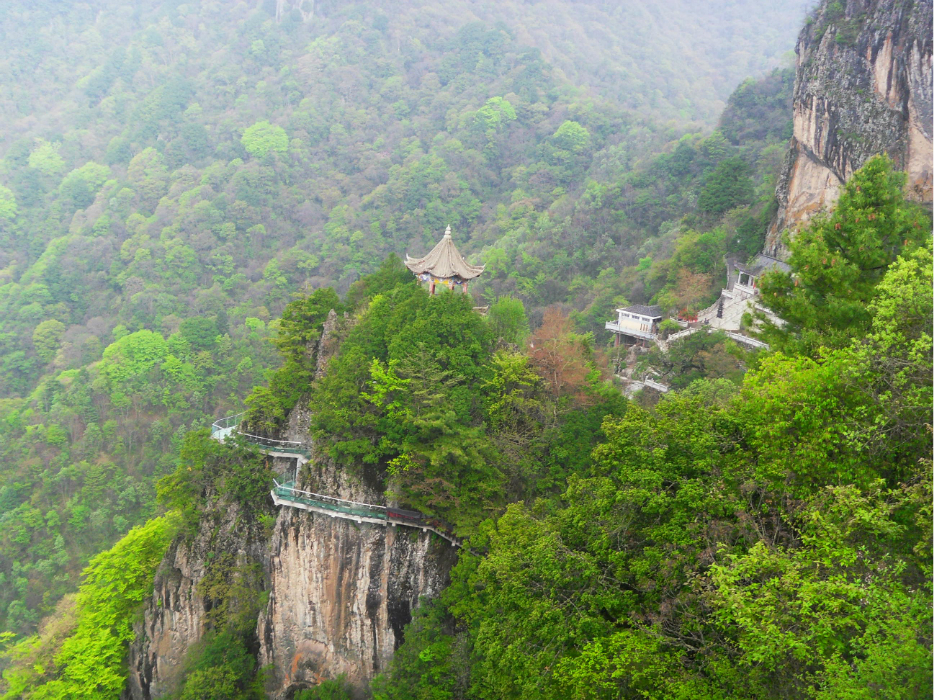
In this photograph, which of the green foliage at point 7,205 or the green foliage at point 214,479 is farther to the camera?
the green foliage at point 7,205

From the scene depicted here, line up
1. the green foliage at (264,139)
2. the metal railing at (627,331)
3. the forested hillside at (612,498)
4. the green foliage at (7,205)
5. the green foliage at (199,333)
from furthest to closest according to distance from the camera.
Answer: the green foliage at (264,139) → the green foliage at (7,205) → the green foliage at (199,333) → the metal railing at (627,331) → the forested hillside at (612,498)

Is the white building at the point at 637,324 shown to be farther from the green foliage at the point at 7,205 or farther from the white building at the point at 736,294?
the green foliage at the point at 7,205

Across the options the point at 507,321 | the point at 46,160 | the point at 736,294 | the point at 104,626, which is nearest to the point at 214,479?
the point at 104,626

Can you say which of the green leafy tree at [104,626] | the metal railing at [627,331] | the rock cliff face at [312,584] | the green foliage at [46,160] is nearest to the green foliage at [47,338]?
the green foliage at [46,160]

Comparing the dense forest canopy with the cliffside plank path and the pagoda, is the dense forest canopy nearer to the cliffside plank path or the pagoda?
the cliffside plank path

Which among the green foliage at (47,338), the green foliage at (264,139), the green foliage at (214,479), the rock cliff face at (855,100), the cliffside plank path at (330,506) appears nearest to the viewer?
the cliffside plank path at (330,506)

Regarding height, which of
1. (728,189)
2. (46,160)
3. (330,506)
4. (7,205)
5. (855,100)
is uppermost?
(46,160)

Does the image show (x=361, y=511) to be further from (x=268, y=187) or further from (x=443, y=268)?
(x=268, y=187)

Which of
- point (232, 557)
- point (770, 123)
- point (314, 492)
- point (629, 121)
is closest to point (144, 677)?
point (232, 557)
